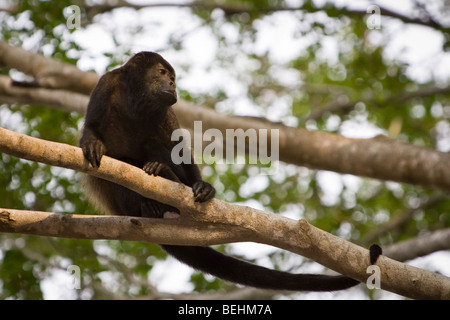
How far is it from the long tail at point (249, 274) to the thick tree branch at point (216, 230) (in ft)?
0.94

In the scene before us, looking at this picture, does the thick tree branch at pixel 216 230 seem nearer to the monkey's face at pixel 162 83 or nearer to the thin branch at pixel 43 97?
the monkey's face at pixel 162 83

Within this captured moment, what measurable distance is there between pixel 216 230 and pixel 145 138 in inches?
52.3

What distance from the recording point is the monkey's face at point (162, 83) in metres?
4.22

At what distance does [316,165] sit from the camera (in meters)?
6.23

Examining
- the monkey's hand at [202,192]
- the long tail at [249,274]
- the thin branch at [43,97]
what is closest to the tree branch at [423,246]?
the long tail at [249,274]

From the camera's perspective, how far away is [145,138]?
14.2 ft

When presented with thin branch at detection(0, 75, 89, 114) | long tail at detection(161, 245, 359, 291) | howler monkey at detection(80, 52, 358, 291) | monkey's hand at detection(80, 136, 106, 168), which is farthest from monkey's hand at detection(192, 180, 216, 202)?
thin branch at detection(0, 75, 89, 114)

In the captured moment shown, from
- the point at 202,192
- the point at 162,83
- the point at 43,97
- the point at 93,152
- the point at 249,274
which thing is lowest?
the point at 249,274

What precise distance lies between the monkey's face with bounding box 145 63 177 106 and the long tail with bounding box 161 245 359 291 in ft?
4.10

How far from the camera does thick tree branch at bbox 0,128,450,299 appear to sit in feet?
10.5

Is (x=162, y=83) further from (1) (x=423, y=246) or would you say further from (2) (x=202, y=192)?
(1) (x=423, y=246)

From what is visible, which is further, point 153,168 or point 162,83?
point 162,83

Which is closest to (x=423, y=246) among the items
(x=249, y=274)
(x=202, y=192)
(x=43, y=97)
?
(x=249, y=274)
